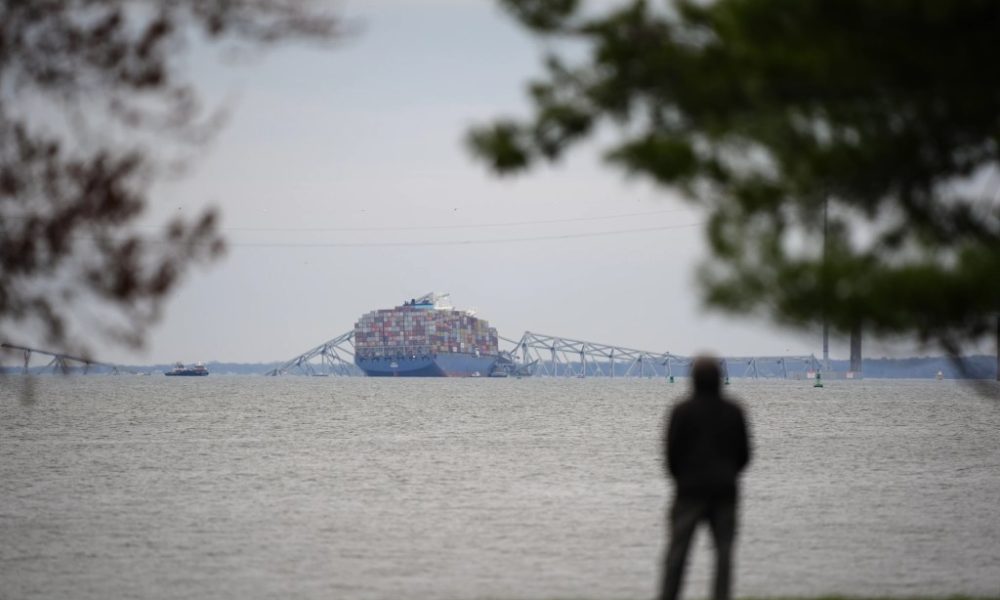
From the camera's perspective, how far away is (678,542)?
9.71 meters

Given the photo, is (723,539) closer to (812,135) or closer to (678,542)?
(678,542)

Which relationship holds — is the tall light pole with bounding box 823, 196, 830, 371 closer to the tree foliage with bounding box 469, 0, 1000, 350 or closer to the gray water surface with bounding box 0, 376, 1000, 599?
the tree foliage with bounding box 469, 0, 1000, 350

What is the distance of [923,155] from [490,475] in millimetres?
26204

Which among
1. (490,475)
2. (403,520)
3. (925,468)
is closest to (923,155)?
(403,520)

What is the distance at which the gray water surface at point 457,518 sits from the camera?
15.2 meters

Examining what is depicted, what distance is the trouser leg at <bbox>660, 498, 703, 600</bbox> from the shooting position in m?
9.51

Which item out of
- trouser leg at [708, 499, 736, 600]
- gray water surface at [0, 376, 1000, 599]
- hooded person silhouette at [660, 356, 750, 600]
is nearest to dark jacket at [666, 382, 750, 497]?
hooded person silhouette at [660, 356, 750, 600]

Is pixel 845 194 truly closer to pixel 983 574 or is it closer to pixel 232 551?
pixel 983 574

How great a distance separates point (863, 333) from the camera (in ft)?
29.3

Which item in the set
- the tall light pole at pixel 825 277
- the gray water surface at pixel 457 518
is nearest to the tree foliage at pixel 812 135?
the tall light pole at pixel 825 277

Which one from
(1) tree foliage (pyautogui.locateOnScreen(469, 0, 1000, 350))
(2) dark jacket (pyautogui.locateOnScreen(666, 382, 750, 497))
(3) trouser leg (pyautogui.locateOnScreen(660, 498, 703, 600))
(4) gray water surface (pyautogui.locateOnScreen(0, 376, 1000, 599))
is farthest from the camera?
(4) gray water surface (pyautogui.locateOnScreen(0, 376, 1000, 599))

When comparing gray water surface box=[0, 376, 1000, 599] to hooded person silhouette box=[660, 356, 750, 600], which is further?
gray water surface box=[0, 376, 1000, 599]

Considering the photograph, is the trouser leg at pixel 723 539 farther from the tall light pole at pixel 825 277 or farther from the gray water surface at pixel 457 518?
the gray water surface at pixel 457 518

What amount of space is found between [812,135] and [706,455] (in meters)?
2.22
